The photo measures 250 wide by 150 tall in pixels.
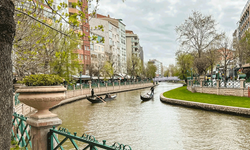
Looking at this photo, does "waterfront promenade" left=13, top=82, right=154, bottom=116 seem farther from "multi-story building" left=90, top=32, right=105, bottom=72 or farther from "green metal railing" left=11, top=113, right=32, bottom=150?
"green metal railing" left=11, top=113, right=32, bottom=150

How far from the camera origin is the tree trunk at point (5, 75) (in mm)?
2748

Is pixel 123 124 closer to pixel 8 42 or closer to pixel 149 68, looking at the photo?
pixel 8 42

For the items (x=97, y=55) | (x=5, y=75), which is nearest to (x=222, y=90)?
(x=5, y=75)

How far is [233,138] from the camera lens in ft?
39.3

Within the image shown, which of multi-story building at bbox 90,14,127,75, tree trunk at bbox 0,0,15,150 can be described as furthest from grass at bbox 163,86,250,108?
multi-story building at bbox 90,14,127,75

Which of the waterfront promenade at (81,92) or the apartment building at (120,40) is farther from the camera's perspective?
the apartment building at (120,40)

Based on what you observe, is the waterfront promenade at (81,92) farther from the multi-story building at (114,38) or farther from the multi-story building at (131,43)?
the multi-story building at (131,43)

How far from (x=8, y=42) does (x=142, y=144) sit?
9834 mm

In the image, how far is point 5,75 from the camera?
2797 mm

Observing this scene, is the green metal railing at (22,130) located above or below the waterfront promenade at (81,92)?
above

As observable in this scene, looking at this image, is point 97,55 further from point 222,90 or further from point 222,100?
point 222,100

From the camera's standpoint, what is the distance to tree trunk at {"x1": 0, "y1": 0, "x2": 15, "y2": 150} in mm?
2748

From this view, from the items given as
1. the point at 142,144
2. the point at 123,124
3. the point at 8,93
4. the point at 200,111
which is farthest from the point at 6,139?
the point at 200,111

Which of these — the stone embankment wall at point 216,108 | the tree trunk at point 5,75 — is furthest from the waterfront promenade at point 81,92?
the tree trunk at point 5,75
